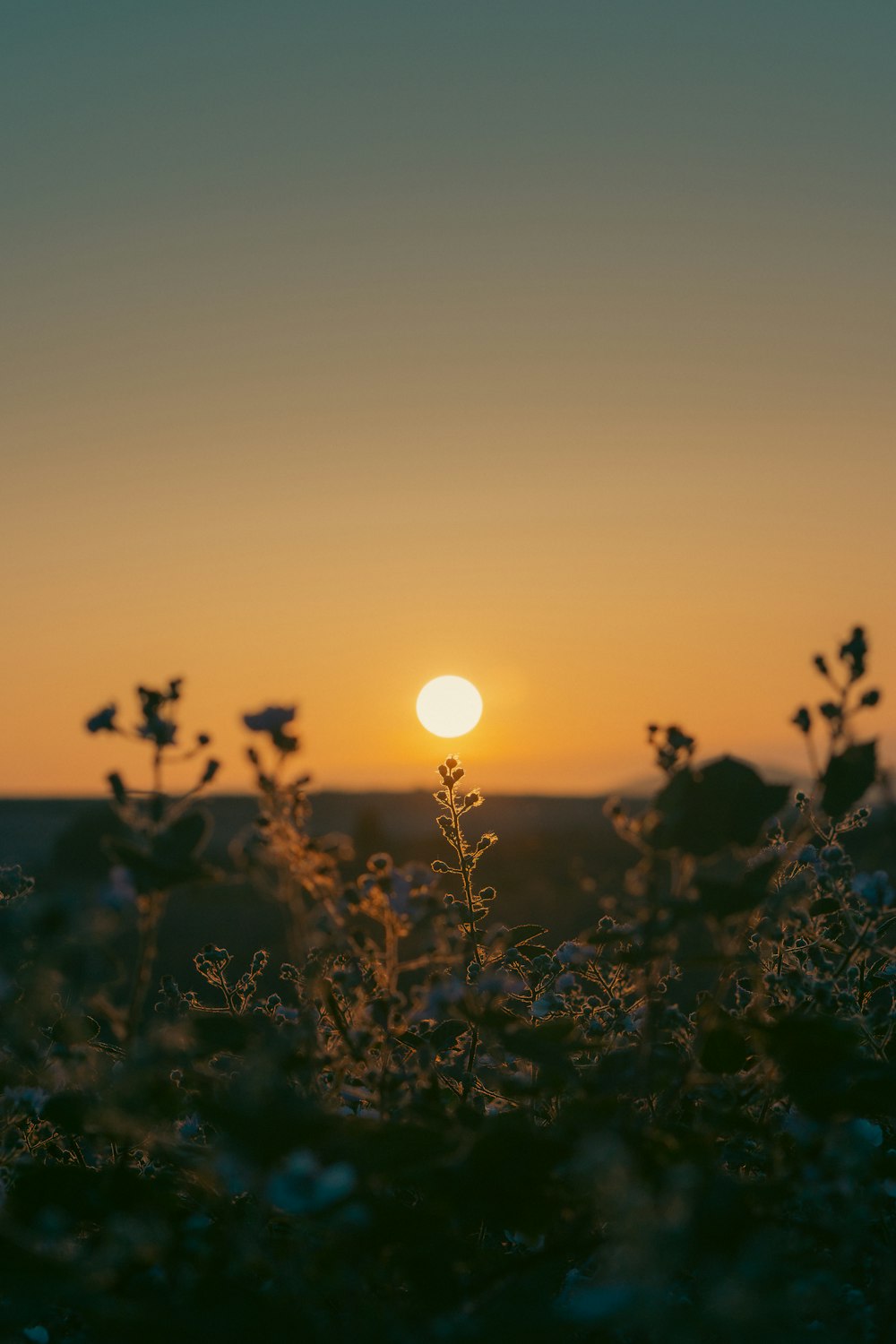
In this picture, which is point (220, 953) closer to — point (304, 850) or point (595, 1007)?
point (595, 1007)

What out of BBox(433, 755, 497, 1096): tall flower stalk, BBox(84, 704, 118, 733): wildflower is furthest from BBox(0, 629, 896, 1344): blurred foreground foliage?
BBox(433, 755, 497, 1096): tall flower stalk

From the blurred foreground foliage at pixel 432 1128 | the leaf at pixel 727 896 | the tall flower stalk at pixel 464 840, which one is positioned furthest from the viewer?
the tall flower stalk at pixel 464 840

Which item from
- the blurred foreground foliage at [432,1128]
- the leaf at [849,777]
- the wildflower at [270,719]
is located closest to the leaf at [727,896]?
the blurred foreground foliage at [432,1128]

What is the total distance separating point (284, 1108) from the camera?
1.72 m

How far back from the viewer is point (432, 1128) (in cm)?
210

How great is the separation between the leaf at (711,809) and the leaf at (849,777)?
153 mm

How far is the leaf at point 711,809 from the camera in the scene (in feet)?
7.04

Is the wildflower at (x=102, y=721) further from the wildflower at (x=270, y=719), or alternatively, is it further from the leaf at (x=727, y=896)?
the leaf at (x=727, y=896)

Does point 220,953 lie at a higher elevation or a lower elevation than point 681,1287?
higher

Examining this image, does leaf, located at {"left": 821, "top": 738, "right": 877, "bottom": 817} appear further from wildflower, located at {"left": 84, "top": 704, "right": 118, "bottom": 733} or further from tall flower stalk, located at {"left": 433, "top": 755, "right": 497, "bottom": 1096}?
wildflower, located at {"left": 84, "top": 704, "right": 118, "bottom": 733}

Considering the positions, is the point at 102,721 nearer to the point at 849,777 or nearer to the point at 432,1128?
the point at 432,1128

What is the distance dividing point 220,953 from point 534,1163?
222 cm

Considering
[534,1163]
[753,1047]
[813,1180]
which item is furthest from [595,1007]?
[534,1163]

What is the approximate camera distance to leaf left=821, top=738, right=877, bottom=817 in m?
2.29
